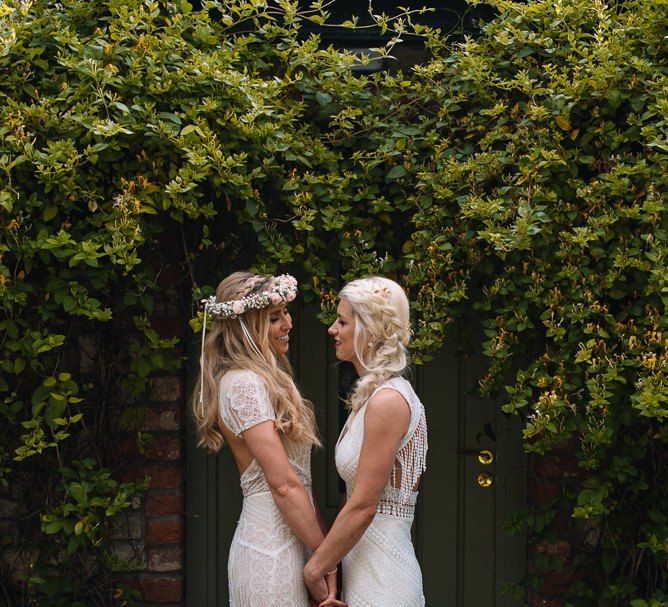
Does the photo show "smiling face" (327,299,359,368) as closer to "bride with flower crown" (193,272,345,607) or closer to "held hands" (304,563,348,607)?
"bride with flower crown" (193,272,345,607)

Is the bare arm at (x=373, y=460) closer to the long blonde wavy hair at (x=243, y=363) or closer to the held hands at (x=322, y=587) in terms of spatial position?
the held hands at (x=322, y=587)

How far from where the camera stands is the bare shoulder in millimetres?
3211

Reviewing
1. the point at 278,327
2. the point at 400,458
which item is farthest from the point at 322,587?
the point at 278,327

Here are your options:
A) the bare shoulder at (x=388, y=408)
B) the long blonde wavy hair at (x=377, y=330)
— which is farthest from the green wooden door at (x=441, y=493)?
the bare shoulder at (x=388, y=408)

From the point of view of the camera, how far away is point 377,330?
3318 mm

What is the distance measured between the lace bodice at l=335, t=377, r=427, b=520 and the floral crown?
0.52 m

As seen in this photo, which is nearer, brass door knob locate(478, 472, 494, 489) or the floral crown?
the floral crown

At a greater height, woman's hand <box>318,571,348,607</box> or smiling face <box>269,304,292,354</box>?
smiling face <box>269,304,292,354</box>

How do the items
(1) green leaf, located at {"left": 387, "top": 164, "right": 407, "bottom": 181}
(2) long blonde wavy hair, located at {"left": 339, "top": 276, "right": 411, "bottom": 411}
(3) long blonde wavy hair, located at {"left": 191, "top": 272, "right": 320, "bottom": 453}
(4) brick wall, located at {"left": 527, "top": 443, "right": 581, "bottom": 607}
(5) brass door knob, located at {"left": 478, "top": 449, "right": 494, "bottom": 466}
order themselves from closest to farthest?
(2) long blonde wavy hair, located at {"left": 339, "top": 276, "right": 411, "bottom": 411} → (3) long blonde wavy hair, located at {"left": 191, "top": 272, "right": 320, "bottom": 453} → (1) green leaf, located at {"left": 387, "top": 164, "right": 407, "bottom": 181} → (4) brick wall, located at {"left": 527, "top": 443, "right": 581, "bottom": 607} → (5) brass door knob, located at {"left": 478, "top": 449, "right": 494, "bottom": 466}

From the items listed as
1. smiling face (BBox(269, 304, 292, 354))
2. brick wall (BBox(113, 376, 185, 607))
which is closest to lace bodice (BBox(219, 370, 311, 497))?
smiling face (BBox(269, 304, 292, 354))

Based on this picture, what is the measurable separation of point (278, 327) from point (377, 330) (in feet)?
1.61

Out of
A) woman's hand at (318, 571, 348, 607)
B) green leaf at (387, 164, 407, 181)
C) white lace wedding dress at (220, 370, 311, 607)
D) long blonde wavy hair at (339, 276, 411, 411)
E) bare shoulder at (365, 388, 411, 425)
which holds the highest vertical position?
green leaf at (387, 164, 407, 181)

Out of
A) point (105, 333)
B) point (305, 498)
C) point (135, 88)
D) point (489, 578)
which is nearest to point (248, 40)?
point (135, 88)

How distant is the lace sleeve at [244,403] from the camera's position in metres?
3.42
